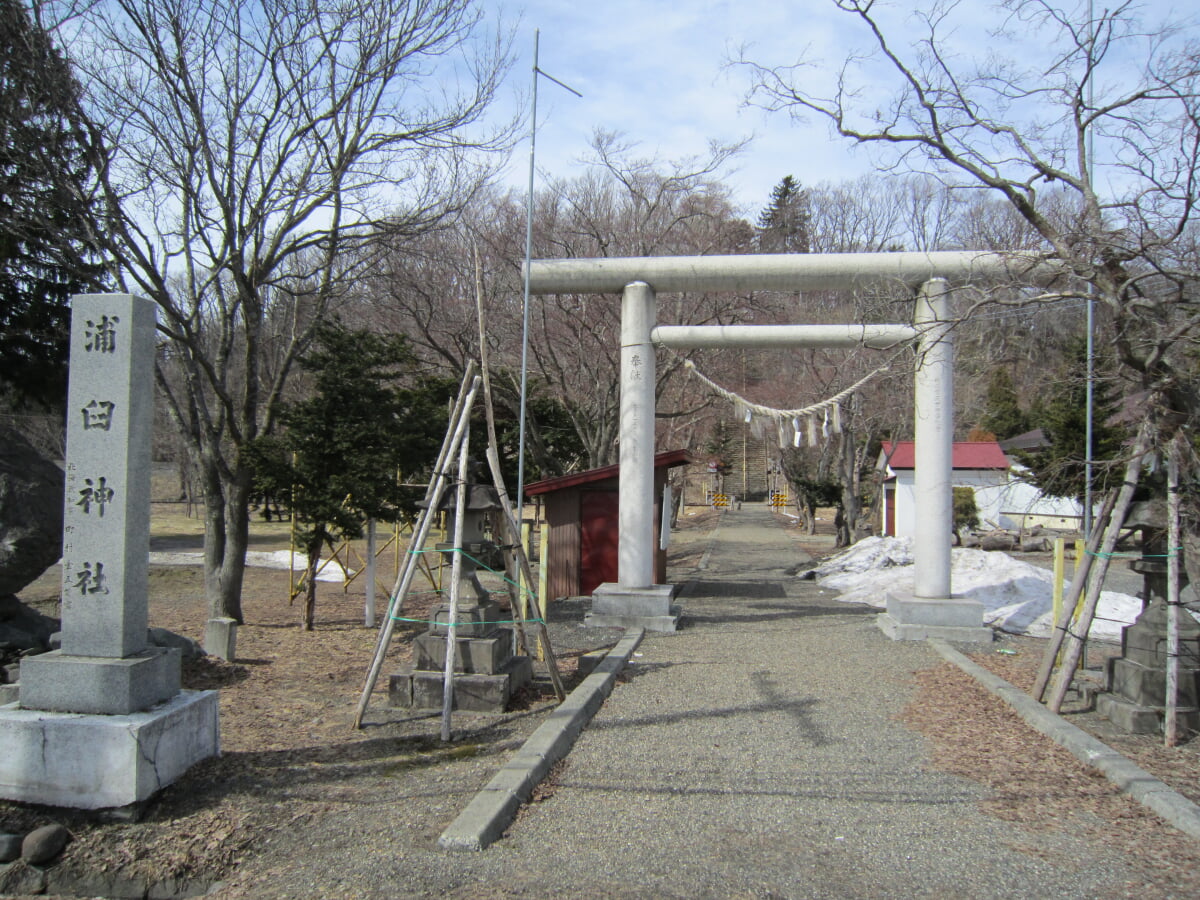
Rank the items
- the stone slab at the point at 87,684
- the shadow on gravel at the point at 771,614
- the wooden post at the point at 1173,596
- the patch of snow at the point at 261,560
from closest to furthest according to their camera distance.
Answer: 1. the stone slab at the point at 87,684
2. the wooden post at the point at 1173,596
3. the shadow on gravel at the point at 771,614
4. the patch of snow at the point at 261,560

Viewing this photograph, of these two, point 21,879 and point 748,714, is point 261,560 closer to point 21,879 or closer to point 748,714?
point 748,714

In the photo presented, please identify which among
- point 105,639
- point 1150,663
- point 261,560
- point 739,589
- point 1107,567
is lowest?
point 261,560

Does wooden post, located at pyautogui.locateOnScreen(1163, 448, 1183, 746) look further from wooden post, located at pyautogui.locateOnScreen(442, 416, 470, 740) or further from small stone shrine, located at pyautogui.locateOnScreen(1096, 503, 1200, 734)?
wooden post, located at pyautogui.locateOnScreen(442, 416, 470, 740)

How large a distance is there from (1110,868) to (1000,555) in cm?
1261

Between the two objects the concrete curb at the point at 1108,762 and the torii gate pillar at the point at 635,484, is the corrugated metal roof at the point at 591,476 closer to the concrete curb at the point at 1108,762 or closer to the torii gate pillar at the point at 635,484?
the torii gate pillar at the point at 635,484

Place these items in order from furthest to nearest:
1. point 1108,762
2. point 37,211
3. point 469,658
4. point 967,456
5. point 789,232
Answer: point 967,456 < point 789,232 < point 37,211 < point 469,658 < point 1108,762

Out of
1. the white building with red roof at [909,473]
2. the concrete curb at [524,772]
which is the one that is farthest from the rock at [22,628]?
the white building with red roof at [909,473]

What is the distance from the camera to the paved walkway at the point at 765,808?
4.16 m

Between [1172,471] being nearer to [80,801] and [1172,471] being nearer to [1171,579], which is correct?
[1171,579]

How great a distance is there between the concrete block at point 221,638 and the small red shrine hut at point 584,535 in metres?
7.00

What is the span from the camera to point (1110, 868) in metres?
4.27

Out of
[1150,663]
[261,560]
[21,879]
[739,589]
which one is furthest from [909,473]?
[21,879]

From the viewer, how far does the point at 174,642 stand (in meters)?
8.70

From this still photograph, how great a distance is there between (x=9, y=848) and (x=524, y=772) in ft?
9.18
